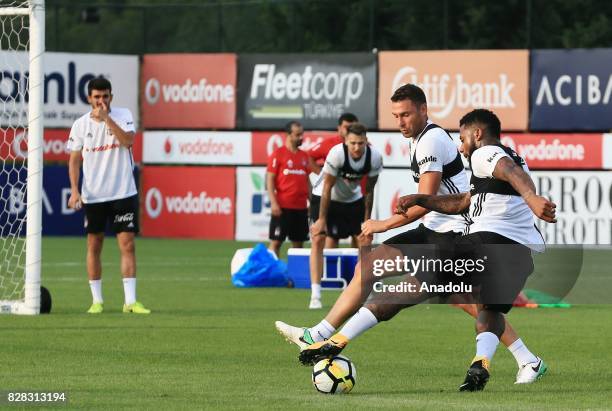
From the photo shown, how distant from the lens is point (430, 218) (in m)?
11.1

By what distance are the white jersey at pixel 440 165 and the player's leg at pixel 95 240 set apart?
595 centimetres

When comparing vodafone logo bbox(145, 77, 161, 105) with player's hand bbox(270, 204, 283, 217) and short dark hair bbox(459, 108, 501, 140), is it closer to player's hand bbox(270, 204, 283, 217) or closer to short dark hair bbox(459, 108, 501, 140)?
player's hand bbox(270, 204, 283, 217)

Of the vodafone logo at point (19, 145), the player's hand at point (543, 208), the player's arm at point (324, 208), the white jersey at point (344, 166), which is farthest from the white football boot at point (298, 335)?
the vodafone logo at point (19, 145)

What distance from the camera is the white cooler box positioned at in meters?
20.2

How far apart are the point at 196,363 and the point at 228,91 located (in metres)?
21.6

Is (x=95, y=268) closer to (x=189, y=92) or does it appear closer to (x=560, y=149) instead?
(x=560, y=149)

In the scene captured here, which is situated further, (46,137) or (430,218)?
(46,137)

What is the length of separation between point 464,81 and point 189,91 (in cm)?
606

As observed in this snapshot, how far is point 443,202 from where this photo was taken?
418 inches

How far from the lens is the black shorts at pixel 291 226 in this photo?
72.6 feet

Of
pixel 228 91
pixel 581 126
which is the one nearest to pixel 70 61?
pixel 228 91

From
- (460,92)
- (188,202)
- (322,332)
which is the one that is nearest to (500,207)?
(322,332)

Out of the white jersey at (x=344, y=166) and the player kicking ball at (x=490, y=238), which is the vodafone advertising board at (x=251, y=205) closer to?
the white jersey at (x=344, y=166)

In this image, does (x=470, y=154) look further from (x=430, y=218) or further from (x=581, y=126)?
(x=581, y=126)
